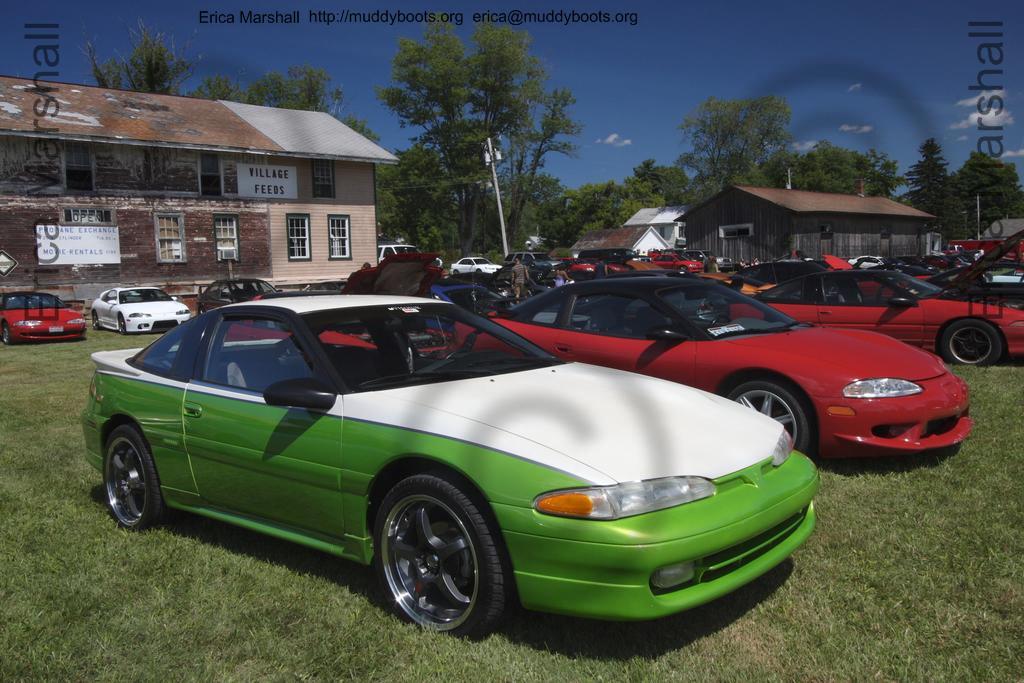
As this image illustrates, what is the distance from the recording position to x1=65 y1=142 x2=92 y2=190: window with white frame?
2505 cm

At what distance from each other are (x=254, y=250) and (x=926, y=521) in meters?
28.3

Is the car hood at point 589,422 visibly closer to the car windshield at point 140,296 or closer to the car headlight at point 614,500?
the car headlight at point 614,500

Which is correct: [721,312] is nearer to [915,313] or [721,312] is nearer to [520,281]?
[915,313]

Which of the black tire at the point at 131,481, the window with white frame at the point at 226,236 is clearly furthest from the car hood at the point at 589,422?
the window with white frame at the point at 226,236

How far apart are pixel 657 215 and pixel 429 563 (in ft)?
252

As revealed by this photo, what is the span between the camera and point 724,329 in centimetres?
584

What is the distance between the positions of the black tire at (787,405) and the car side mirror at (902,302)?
4.10 m

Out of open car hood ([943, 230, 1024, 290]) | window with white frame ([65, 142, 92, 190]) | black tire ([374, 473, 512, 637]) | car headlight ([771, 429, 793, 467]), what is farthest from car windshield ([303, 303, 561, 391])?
window with white frame ([65, 142, 92, 190])

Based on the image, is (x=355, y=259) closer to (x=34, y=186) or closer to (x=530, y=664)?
(x=34, y=186)

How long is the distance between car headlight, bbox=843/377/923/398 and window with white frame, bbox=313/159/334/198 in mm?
28598

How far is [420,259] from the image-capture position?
36.2ft

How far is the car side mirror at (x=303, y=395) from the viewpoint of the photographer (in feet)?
11.2

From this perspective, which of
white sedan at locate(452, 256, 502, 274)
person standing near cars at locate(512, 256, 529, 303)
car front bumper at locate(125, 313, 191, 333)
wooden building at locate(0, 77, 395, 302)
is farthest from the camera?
white sedan at locate(452, 256, 502, 274)

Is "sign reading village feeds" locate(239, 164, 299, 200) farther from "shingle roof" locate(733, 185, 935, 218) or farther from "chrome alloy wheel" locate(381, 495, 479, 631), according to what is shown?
"shingle roof" locate(733, 185, 935, 218)
